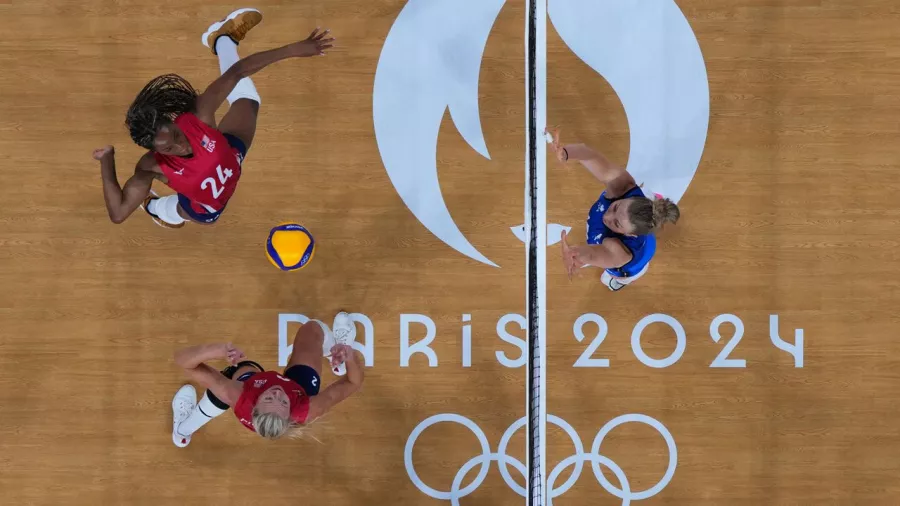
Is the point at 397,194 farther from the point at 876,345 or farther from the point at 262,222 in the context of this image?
the point at 876,345

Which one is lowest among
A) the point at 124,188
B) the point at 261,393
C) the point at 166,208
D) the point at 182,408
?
the point at 182,408

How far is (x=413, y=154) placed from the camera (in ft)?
17.9

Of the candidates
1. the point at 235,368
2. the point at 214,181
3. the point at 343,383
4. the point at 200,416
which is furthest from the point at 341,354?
the point at 214,181

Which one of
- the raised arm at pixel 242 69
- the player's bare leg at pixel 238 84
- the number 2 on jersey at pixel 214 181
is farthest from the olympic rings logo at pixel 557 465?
the raised arm at pixel 242 69

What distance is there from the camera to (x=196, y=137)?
4176 mm

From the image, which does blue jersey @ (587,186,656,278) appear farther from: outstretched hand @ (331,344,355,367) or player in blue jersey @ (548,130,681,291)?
outstretched hand @ (331,344,355,367)

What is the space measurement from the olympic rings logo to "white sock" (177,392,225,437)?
1572 mm

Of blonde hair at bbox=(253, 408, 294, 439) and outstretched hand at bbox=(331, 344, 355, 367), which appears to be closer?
blonde hair at bbox=(253, 408, 294, 439)

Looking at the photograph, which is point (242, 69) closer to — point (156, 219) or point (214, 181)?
point (214, 181)

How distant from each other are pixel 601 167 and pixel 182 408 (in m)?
3.87

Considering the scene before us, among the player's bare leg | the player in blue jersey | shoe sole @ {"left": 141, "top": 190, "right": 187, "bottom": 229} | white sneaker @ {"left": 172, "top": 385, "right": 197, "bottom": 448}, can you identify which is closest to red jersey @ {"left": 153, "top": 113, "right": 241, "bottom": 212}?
the player's bare leg

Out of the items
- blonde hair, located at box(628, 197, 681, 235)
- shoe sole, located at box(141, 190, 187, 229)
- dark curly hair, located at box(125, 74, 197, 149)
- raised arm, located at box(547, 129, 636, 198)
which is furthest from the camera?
shoe sole, located at box(141, 190, 187, 229)

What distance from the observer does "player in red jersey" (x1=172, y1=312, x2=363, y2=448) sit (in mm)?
4238

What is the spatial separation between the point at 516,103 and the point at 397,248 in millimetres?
1588
